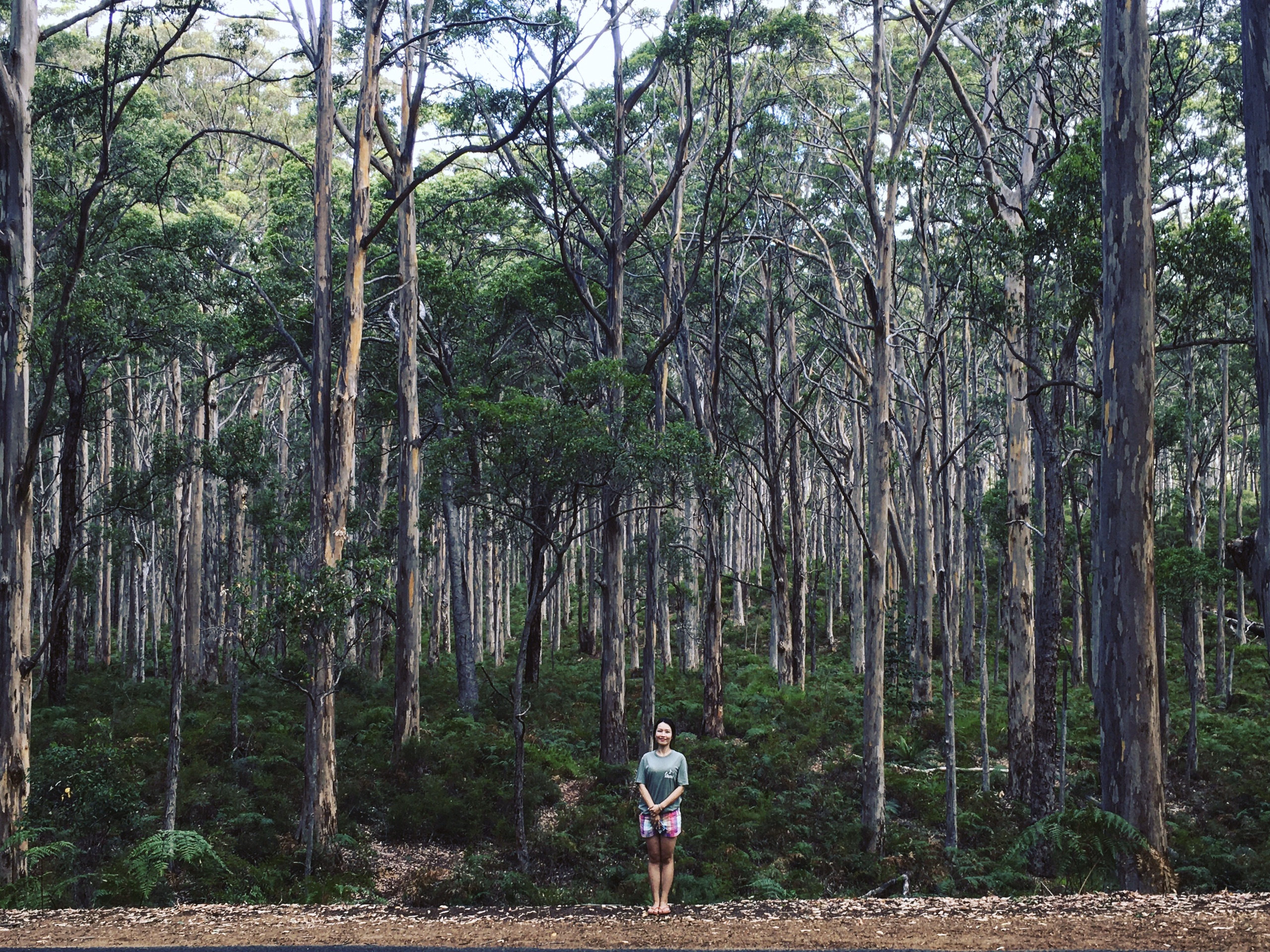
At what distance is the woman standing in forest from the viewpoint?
7.04 metres

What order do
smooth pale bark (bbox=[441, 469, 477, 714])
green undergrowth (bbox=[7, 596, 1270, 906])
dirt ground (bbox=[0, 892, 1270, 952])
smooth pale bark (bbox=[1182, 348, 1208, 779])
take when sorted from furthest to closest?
smooth pale bark (bbox=[441, 469, 477, 714])
smooth pale bark (bbox=[1182, 348, 1208, 779])
green undergrowth (bbox=[7, 596, 1270, 906])
dirt ground (bbox=[0, 892, 1270, 952])

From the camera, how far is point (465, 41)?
50.5 ft

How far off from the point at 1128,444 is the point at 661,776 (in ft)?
16.0

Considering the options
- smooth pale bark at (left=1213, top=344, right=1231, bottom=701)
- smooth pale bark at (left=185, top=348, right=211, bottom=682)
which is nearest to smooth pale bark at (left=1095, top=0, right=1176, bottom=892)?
smooth pale bark at (left=1213, top=344, right=1231, bottom=701)

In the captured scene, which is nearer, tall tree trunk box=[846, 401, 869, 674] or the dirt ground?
the dirt ground

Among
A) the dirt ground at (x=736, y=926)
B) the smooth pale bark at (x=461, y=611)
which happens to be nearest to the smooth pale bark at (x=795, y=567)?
the smooth pale bark at (x=461, y=611)

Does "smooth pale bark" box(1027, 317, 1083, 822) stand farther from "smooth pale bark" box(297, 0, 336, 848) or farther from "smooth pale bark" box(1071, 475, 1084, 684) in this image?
"smooth pale bark" box(297, 0, 336, 848)

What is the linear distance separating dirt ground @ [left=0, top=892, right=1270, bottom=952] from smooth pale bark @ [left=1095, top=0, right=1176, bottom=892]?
5.75 feet

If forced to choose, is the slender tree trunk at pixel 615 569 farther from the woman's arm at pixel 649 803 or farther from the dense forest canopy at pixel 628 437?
the woman's arm at pixel 649 803

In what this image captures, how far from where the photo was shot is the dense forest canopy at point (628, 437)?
1076 centimetres

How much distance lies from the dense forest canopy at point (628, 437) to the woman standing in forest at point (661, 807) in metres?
2.84

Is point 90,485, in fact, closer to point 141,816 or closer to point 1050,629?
point 141,816

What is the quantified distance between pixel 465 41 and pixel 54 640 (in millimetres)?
14663

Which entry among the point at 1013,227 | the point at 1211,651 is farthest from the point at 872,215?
the point at 1211,651
